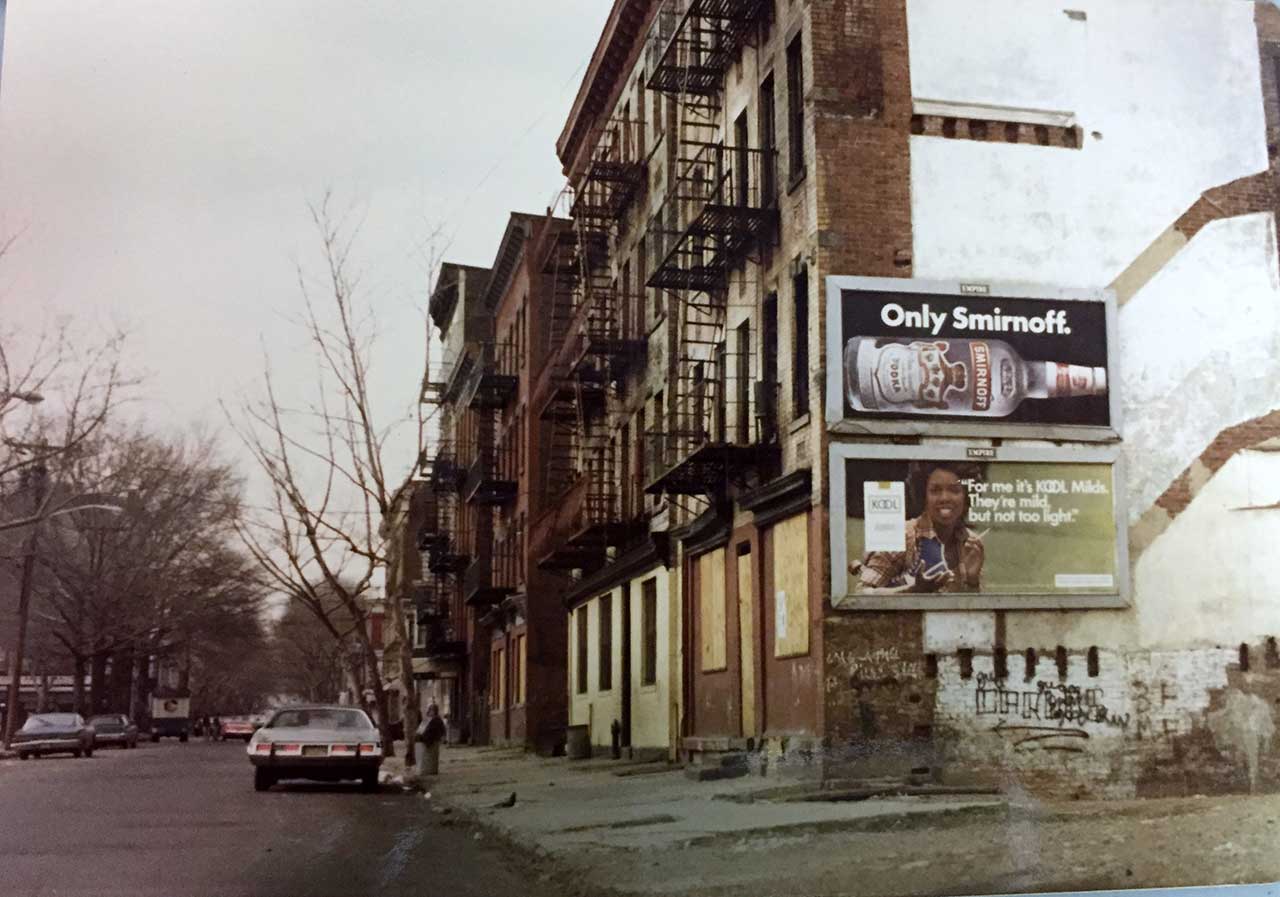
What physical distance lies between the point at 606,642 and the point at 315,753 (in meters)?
9.34

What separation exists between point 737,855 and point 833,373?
5902 millimetres

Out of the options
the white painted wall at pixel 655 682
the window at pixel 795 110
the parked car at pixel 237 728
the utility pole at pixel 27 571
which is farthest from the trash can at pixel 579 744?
the parked car at pixel 237 728

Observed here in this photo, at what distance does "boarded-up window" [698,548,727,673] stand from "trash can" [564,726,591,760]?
253 inches

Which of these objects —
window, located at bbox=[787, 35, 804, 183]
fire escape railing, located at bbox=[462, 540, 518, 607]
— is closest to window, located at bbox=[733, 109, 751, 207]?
window, located at bbox=[787, 35, 804, 183]

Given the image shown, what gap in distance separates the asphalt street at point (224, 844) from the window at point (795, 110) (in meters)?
8.39

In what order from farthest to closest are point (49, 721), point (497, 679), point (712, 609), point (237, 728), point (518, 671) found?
point (237, 728), point (497, 679), point (518, 671), point (712, 609), point (49, 721)

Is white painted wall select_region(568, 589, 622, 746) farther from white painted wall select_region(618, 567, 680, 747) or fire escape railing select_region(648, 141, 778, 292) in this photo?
fire escape railing select_region(648, 141, 778, 292)

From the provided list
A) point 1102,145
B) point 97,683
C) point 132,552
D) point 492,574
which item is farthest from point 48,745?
point 492,574

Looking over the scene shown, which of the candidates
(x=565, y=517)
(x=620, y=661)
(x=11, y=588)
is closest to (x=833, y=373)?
(x=11, y=588)

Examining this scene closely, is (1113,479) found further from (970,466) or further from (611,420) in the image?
(611,420)

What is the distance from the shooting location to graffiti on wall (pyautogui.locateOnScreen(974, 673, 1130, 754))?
15273 mm

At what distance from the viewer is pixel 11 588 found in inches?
543

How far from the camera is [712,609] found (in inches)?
835

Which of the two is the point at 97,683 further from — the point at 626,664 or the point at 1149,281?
the point at 626,664
